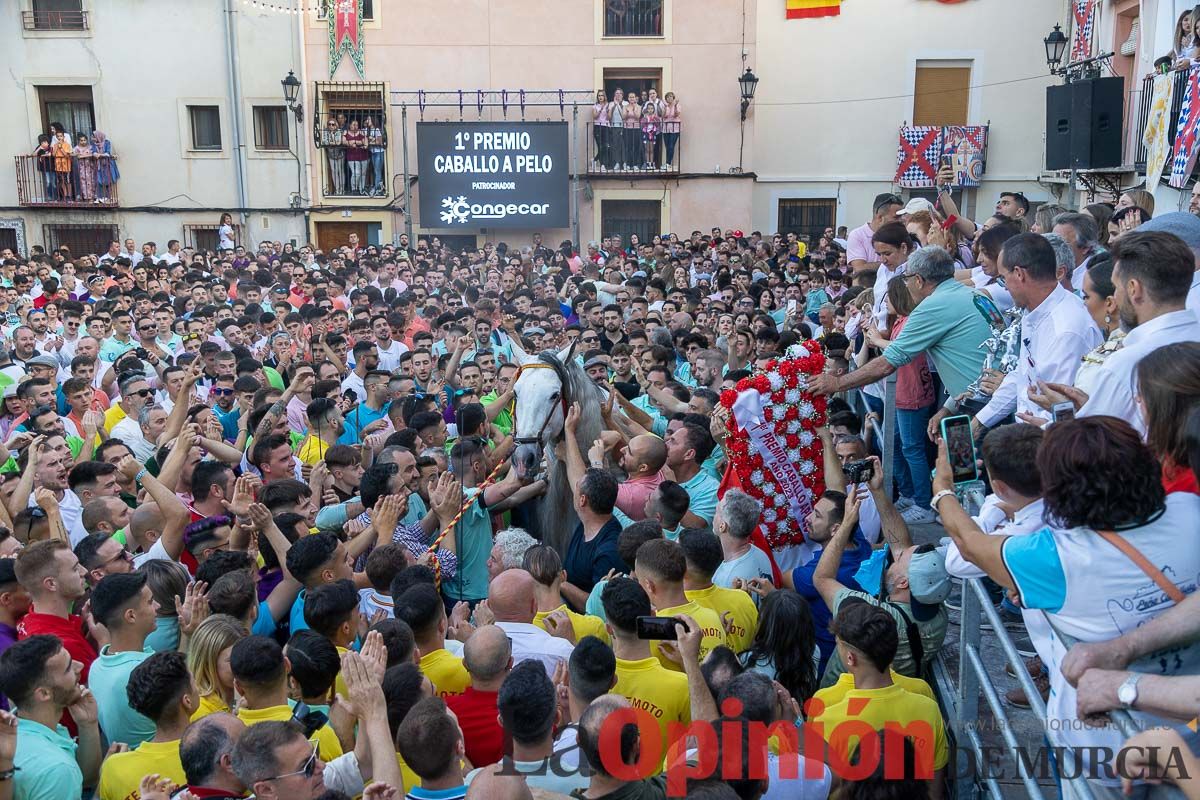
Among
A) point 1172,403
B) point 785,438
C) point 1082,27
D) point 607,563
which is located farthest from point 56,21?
point 1172,403

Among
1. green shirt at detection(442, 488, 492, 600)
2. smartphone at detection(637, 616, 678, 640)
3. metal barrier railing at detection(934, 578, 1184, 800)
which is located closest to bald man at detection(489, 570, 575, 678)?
smartphone at detection(637, 616, 678, 640)

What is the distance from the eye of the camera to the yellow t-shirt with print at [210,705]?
13.6 feet

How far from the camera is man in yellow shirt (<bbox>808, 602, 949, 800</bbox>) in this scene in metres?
3.95

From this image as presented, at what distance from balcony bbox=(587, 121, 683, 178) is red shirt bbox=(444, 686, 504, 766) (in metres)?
21.3

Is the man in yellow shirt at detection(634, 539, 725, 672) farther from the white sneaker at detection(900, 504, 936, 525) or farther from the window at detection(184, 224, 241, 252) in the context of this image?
the window at detection(184, 224, 241, 252)

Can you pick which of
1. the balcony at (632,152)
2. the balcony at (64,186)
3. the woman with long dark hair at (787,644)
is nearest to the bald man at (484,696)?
the woman with long dark hair at (787,644)

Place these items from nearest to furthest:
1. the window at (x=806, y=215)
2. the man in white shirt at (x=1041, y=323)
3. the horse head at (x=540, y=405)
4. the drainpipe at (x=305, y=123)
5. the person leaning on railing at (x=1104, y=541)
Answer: the person leaning on railing at (x=1104, y=541), the man in white shirt at (x=1041, y=323), the horse head at (x=540, y=405), the drainpipe at (x=305, y=123), the window at (x=806, y=215)

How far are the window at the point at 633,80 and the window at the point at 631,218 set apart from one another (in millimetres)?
2447

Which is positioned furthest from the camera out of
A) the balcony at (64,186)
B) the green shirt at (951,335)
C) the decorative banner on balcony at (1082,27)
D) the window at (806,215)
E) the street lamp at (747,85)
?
the window at (806,215)

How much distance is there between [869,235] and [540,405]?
5118 millimetres

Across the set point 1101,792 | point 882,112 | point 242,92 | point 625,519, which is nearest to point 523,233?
point 242,92

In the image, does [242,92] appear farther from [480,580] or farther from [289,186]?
[480,580]

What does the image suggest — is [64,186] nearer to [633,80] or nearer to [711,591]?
[633,80]

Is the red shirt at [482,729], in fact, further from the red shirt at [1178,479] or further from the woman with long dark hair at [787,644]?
the red shirt at [1178,479]
